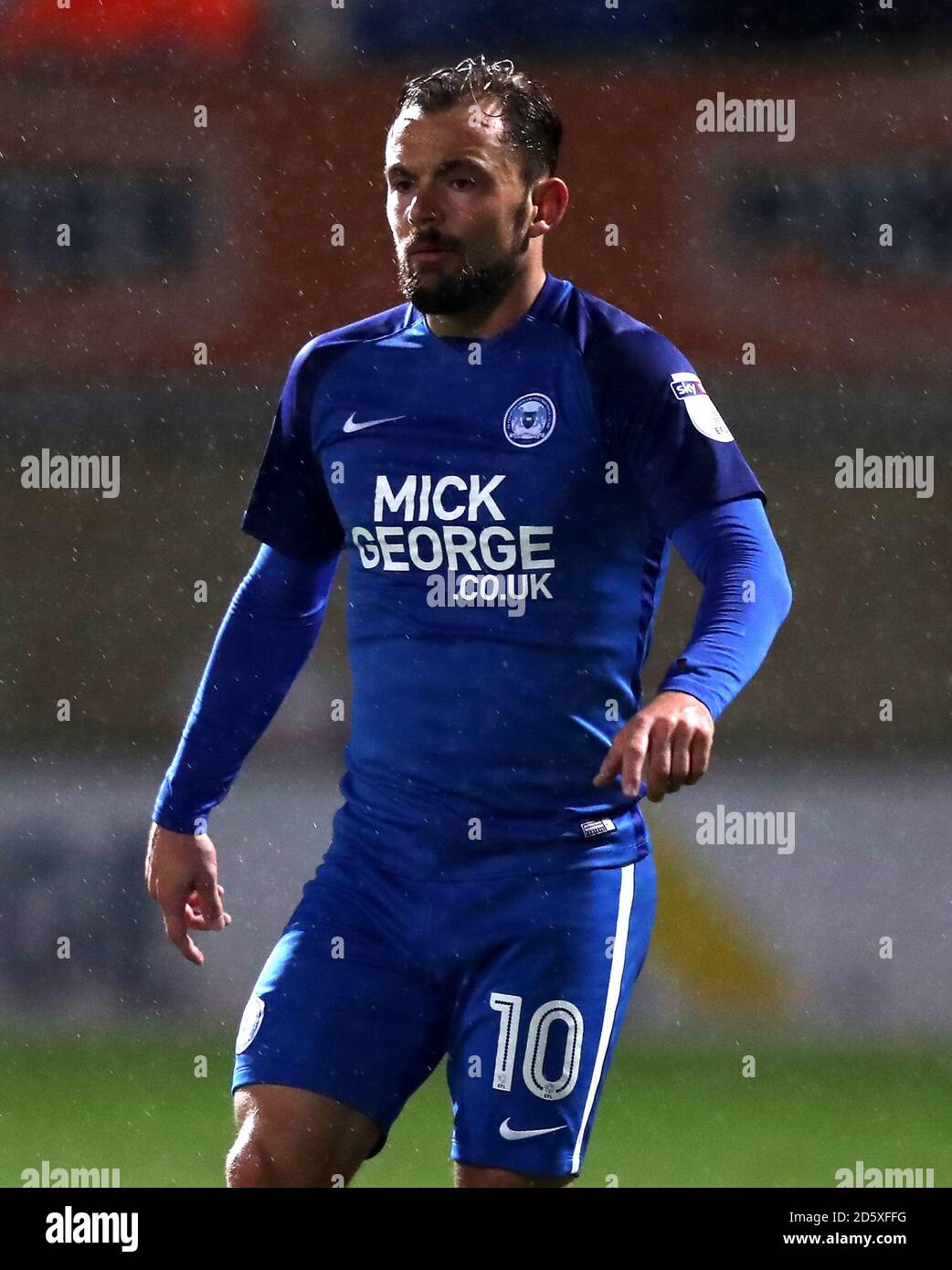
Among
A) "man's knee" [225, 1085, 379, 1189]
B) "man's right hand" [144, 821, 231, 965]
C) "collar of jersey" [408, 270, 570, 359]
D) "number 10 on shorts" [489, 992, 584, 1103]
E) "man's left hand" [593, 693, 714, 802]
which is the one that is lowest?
"man's knee" [225, 1085, 379, 1189]

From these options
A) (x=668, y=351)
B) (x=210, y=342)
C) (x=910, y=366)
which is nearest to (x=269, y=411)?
(x=210, y=342)

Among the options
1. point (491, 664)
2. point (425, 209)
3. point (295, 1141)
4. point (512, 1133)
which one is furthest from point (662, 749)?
point (425, 209)

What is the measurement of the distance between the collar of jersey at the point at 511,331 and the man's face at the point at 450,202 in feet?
0.23

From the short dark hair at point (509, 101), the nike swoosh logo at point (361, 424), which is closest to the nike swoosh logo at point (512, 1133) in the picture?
the nike swoosh logo at point (361, 424)

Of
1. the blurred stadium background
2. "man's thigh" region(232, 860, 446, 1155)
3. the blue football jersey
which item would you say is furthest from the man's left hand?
the blurred stadium background

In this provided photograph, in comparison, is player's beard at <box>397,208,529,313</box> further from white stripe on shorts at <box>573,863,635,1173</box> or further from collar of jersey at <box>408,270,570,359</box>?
white stripe on shorts at <box>573,863,635,1173</box>

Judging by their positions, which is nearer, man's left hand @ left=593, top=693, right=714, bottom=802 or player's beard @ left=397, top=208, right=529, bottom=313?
man's left hand @ left=593, top=693, right=714, bottom=802

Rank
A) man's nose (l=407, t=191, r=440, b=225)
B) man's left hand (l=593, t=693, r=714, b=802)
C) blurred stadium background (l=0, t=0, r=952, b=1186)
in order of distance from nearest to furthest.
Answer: man's left hand (l=593, t=693, r=714, b=802), man's nose (l=407, t=191, r=440, b=225), blurred stadium background (l=0, t=0, r=952, b=1186)

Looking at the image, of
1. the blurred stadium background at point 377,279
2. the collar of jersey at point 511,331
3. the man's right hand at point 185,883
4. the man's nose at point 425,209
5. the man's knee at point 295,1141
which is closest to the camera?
the man's knee at point 295,1141

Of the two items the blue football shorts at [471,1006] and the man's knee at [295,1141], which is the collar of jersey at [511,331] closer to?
the blue football shorts at [471,1006]

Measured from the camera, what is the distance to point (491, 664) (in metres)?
2.75

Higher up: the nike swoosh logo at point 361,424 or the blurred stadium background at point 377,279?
the blurred stadium background at point 377,279

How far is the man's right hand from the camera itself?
3039 millimetres

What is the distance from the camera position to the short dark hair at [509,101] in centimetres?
280
